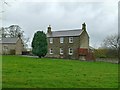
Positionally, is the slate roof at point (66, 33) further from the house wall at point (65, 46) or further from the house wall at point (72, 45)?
the house wall at point (65, 46)

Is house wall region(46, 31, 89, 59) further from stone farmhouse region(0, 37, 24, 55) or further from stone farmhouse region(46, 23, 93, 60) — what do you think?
stone farmhouse region(0, 37, 24, 55)

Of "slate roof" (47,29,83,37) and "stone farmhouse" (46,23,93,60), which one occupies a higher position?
"slate roof" (47,29,83,37)

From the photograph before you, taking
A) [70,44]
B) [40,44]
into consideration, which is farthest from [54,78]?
[70,44]

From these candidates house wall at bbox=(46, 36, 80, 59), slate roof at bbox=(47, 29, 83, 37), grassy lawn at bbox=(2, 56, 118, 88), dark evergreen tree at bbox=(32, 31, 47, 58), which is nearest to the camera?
grassy lawn at bbox=(2, 56, 118, 88)

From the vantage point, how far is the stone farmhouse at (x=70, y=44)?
73.4 metres

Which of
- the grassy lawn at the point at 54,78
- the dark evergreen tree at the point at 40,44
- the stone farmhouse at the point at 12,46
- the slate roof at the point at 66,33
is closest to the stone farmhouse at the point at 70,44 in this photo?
the slate roof at the point at 66,33

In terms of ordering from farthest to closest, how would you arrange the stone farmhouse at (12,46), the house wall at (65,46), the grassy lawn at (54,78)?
the stone farmhouse at (12,46) → the house wall at (65,46) → the grassy lawn at (54,78)

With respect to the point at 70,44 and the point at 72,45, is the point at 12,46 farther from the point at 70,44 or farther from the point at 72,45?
the point at 72,45

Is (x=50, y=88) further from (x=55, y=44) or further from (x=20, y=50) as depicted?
(x=20, y=50)

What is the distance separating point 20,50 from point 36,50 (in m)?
27.7

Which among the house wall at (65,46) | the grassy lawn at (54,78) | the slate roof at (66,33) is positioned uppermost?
the slate roof at (66,33)

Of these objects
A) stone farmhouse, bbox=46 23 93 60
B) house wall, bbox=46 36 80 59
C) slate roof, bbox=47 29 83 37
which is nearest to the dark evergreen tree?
house wall, bbox=46 36 80 59

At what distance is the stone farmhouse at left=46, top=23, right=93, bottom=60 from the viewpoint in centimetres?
7344

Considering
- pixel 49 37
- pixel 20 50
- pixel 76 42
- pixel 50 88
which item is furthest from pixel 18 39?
pixel 50 88
